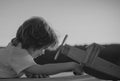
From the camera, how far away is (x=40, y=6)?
2.99 m

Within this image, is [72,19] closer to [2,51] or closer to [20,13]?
[20,13]

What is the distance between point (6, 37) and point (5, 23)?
16 cm

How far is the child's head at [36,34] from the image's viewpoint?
1030mm

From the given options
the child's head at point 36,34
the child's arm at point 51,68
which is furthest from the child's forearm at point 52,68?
the child's head at point 36,34

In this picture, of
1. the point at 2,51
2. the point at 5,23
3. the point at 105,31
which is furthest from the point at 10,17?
the point at 2,51

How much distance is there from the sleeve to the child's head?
0.21ft

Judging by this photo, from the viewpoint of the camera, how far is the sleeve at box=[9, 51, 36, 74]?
95 centimetres

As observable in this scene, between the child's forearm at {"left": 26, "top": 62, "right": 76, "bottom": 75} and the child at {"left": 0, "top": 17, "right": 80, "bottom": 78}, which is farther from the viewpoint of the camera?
the child at {"left": 0, "top": 17, "right": 80, "bottom": 78}

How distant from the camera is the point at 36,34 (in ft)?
3.40

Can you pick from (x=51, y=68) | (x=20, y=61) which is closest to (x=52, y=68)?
(x=51, y=68)

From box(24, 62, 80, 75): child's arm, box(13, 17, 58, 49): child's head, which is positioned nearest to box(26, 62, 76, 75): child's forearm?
box(24, 62, 80, 75): child's arm

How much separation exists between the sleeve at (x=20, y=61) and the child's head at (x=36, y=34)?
0.06 meters

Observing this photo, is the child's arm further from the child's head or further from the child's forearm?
the child's head

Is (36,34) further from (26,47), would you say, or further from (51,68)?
(51,68)
